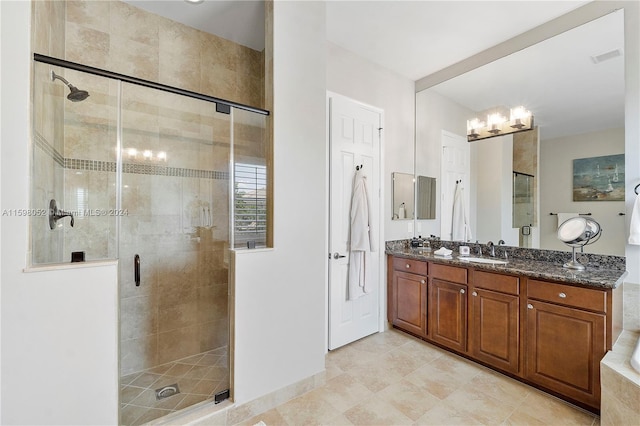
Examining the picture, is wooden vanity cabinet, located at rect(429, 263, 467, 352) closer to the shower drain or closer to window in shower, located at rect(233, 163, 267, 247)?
window in shower, located at rect(233, 163, 267, 247)

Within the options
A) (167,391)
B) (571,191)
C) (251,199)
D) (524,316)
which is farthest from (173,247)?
(571,191)

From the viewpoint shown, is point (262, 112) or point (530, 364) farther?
point (530, 364)

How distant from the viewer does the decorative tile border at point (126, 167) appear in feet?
5.43

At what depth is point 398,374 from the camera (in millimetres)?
2305

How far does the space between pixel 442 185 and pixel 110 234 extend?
3.31 m

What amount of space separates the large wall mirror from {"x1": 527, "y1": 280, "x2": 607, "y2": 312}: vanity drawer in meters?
0.58

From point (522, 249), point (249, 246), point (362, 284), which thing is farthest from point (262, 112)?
point (522, 249)

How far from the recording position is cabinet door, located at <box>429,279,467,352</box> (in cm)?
251

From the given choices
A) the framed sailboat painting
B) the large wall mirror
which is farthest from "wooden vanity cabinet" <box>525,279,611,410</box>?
the framed sailboat painting

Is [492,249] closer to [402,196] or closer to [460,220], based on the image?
[460,220]

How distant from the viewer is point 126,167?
2119 millimetres

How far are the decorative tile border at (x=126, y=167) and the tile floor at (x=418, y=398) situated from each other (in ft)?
5.95

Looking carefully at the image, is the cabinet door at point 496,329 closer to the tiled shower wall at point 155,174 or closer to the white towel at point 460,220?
the white towel at point 460,220

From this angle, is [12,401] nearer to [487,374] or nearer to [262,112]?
[262,112]
